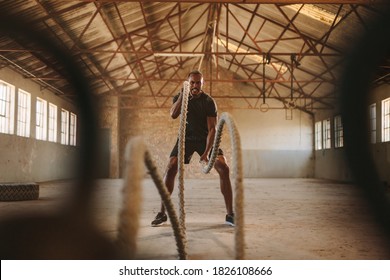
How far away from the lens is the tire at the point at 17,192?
7588 millimetres

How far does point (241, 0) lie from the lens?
7199mm

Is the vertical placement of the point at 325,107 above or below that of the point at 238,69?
below

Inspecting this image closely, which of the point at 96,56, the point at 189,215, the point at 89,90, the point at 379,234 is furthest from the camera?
the point at 89,90

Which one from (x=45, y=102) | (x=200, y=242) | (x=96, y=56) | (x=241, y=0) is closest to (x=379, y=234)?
(x=200, y=242)

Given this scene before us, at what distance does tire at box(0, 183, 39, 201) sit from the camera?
299 inches

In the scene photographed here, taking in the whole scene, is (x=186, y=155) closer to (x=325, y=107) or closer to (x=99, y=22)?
(x=99, y=22)

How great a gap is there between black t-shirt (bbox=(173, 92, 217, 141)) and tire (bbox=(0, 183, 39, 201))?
4651 mm

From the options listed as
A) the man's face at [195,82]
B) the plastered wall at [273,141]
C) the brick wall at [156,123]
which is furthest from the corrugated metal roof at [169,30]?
the man's face at [195,82]

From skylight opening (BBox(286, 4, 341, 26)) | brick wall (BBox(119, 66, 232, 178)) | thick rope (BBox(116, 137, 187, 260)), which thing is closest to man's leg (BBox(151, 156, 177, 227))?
thick rope (BBox(116, 137, 187, 260))

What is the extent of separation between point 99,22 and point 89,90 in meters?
5.89

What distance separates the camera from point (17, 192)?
25.3 ft

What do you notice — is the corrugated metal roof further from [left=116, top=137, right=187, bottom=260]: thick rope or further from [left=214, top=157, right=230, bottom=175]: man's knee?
[left=116, top=137, right=187, bottom=260]: thick rope

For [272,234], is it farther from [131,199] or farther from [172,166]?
[131,199]

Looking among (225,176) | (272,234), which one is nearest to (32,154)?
(225,176)
